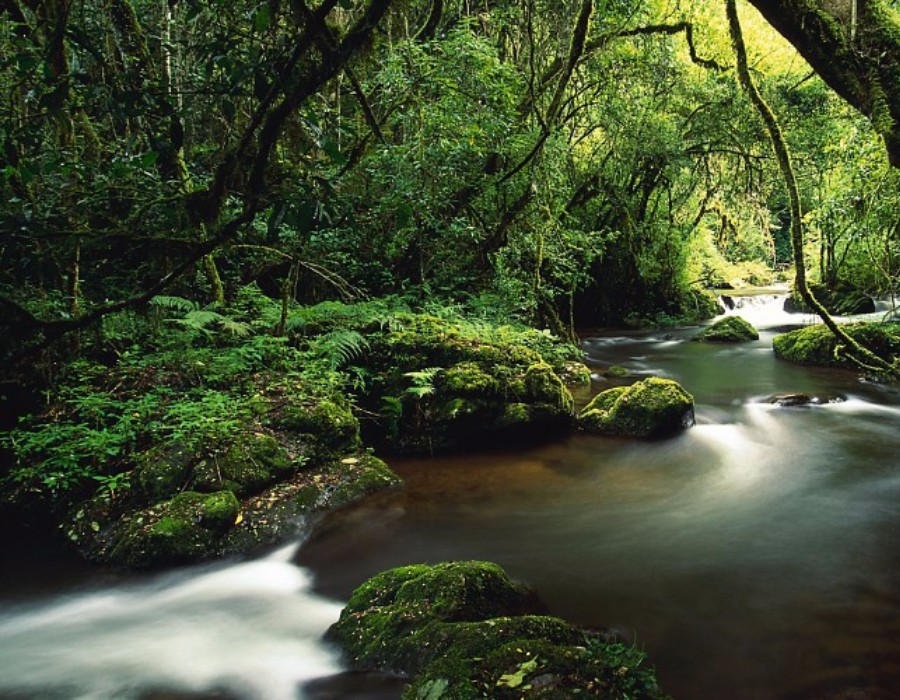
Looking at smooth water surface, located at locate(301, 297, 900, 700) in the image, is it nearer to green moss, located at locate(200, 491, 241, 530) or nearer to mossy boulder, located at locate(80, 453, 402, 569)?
mossy boulder, located at locate(80, 453, 402, 569)

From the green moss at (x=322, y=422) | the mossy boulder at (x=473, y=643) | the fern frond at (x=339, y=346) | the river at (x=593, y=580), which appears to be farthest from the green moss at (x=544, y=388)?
the mossy boulder at (x=473, y=643)

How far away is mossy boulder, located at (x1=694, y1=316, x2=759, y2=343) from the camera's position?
52.9 ft

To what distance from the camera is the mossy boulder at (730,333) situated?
1611 cm

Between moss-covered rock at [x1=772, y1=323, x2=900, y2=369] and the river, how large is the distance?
13.7ft

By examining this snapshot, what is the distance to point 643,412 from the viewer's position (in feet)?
25.6

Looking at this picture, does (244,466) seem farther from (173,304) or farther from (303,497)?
(173,304)

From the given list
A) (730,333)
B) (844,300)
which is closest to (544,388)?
(730,333)

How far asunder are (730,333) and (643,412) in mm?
10036

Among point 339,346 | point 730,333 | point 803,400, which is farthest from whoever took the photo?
point 730,333

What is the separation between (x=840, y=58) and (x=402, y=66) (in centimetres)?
631

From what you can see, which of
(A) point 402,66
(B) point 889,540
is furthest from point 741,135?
(B) point 889,540

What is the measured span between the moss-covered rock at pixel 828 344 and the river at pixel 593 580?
164 inches

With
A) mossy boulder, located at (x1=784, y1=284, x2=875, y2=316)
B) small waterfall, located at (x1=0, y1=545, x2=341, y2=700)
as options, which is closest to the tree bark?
small waterfall, located at (x1=0, y1=545, x2=341, y2=700)

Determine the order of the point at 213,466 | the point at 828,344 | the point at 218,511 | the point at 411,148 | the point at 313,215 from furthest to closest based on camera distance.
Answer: the point at 828,344, the point at 411,148, the point at 213,466, the point at 218,511, the point at 313,215
